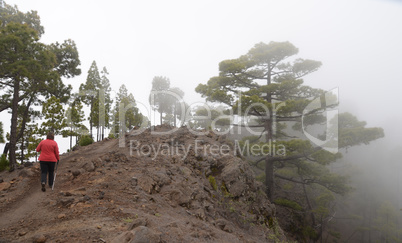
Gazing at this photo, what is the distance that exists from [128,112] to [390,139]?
9918cm

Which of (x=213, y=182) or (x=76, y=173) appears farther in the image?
(x=213, y=182)

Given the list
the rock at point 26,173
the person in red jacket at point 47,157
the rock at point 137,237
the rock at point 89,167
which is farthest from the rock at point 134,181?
the rock at point 26,173

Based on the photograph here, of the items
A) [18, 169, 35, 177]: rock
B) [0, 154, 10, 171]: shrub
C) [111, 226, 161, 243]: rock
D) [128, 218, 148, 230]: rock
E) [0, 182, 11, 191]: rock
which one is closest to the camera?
[111, 226, 161, 243]: rock

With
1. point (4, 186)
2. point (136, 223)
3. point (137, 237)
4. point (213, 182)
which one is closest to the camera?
point (137, 237)

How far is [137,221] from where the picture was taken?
14.8ft

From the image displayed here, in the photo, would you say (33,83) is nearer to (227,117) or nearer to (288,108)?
(227,117)

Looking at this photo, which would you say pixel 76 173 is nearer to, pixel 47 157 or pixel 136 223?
pixel 47 157

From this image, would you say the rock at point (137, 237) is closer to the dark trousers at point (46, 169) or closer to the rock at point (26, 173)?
the dark trousers at point (46, 169)

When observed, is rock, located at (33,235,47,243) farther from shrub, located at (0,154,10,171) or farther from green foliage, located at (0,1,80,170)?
green foliage, located at (0,1,80,170)

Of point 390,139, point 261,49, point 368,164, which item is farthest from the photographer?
point 390,139

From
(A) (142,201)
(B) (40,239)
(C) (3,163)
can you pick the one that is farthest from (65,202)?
(C) (3,163)

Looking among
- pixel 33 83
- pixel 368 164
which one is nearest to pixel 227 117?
pixel 33 83

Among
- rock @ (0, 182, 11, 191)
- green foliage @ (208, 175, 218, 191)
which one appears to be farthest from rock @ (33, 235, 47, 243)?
green foliage @ (208, 175, 218, 191)

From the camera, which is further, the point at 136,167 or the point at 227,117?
the point at 227,117
